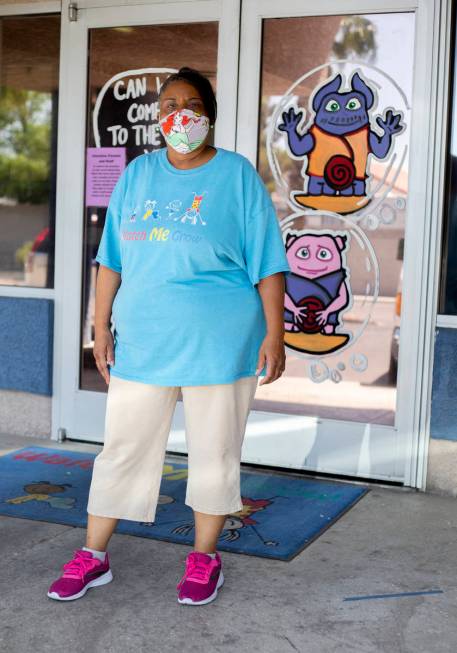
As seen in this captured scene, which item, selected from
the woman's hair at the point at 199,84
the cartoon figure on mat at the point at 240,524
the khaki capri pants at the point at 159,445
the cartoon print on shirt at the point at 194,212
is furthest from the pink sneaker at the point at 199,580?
the woman's hair at the point at 199,84

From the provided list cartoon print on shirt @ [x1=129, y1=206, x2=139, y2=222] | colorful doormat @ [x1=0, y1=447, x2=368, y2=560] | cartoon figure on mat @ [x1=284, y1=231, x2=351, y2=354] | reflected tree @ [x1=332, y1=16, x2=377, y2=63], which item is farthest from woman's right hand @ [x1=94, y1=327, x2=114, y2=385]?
reflected tree @ [x1=332, y1=16, x2=377, y2=63]

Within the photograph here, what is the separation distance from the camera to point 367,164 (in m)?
4.76

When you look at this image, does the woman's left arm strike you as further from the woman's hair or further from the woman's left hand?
the woman's hair

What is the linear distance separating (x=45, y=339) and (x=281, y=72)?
6.49ft

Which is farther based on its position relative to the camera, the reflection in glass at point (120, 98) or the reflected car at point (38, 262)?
the reflected car at point (38, 262)

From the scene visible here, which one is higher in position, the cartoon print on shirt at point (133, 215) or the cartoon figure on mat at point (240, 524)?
the cartoon print on shirt at point (133, 215)

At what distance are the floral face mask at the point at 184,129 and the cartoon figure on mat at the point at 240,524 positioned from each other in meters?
1.57

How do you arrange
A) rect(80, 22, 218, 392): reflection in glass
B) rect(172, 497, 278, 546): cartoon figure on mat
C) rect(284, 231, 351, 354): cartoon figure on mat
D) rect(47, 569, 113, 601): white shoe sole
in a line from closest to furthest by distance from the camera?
1. rect(47, 569, 113, 601): white shoe sole
2. rect(172, 497, 278, 546): cartoon figure on mat
3. rect(284, 231, 351, 354): cartoon figure on mat
4. rect(80, 22, 218, 392): reflection in glass

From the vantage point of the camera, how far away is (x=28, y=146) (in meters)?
5.58

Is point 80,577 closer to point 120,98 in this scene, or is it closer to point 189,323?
point 189,323

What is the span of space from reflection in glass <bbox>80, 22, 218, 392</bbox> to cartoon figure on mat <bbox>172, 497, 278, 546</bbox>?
1.41m

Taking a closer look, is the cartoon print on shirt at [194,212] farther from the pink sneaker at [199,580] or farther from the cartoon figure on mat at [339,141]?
the cartoon figure on mat at [339,141]

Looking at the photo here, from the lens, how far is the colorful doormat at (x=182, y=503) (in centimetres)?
386

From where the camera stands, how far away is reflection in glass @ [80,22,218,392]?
5137 mm
